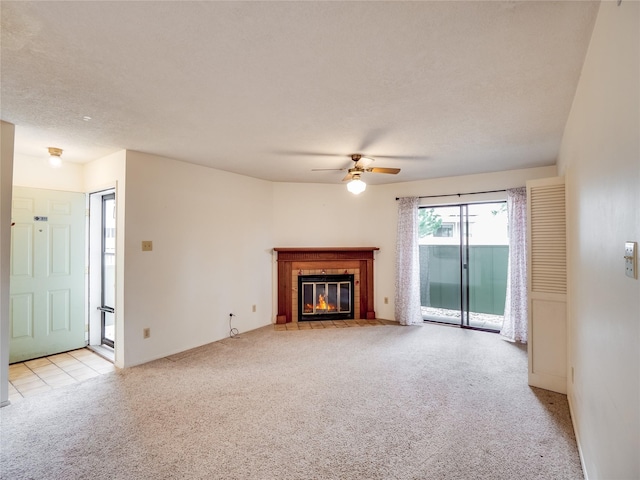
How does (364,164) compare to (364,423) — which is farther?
(364,164)

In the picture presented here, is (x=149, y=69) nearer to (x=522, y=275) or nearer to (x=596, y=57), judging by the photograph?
(x=596, y=57)

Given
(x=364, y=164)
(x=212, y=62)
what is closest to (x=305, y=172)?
(x=364, y=164)

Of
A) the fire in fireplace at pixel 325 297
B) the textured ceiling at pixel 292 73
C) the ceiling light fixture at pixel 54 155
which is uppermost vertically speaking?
the textured ceiling at pixel 292 73

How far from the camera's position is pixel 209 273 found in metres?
4.39

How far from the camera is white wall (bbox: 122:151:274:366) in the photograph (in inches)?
141

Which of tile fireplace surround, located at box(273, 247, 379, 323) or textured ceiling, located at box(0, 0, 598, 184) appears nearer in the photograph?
textured ceiling, located at box(0, 0, 598, 184)

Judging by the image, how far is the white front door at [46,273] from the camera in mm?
3721

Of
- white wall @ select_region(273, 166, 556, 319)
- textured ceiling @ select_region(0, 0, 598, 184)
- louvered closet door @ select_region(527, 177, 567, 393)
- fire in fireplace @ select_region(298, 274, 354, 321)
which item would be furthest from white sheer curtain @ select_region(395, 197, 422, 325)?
louvered closet door @ select_region(527, 177, 567, 393)

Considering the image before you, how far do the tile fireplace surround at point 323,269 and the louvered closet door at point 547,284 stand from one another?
2803 millimetres

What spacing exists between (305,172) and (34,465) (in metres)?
4.02

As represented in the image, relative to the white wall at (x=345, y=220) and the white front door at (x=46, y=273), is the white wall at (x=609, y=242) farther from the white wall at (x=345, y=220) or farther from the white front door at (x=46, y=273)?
the white front door at (x=46, y=273)

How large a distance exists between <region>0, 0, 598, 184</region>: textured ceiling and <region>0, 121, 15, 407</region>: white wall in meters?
0.26

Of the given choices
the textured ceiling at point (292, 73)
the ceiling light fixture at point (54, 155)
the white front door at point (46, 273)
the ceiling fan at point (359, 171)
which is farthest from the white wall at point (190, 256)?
the ceiling fan at point (359, 171)

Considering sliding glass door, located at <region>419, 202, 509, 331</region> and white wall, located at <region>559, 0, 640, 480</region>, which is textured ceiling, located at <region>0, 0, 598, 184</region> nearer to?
white wall, located at <region>559, 0, 640, 480</region>
